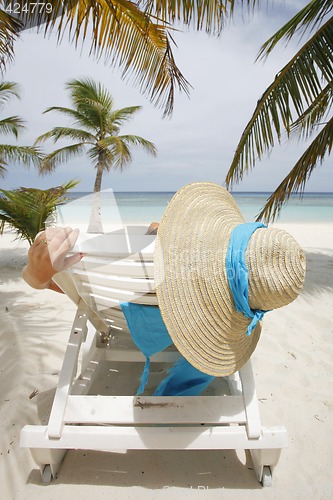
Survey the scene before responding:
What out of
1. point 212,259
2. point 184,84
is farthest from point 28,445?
point 184,84

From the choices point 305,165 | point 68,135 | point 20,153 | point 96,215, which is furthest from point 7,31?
point 68,135

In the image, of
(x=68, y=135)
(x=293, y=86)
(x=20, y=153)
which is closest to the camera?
(x=293, y=86)

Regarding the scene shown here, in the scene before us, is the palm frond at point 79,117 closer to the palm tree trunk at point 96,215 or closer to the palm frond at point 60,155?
the palm frond at point 60,155

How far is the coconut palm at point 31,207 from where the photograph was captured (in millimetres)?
3867

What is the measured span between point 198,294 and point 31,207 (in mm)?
3239

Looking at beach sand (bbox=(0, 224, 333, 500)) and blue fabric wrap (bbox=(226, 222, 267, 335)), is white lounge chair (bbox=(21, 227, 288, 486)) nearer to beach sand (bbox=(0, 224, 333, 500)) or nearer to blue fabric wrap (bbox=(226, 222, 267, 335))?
beach sand (bbox=(0, 224, 333, 500))

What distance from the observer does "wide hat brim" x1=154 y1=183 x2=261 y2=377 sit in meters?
1.12

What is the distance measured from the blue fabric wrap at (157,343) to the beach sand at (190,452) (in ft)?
0.94

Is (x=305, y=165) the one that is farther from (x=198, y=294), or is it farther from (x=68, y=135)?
(x=68, y=135)

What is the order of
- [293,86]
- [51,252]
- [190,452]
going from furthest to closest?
[293,86], [190,452], [51,252]

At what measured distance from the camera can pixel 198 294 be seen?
113 cm

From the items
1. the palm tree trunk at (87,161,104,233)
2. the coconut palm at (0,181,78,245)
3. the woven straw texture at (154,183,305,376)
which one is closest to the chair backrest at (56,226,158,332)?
the woven straw texture at (154,183,305,376)

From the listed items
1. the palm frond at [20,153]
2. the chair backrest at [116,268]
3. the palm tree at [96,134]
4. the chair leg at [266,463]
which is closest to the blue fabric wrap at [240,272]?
the chair backrest at [116,268]

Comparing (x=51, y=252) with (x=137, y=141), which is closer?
(x=51, y=252)
